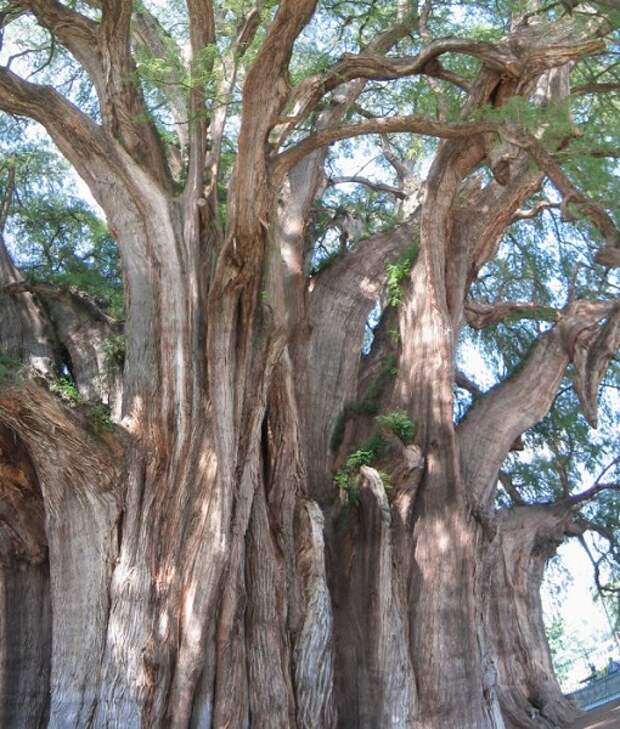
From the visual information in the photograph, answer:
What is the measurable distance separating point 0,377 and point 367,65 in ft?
11.3

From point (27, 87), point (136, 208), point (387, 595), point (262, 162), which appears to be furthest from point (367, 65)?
point (387, 595)

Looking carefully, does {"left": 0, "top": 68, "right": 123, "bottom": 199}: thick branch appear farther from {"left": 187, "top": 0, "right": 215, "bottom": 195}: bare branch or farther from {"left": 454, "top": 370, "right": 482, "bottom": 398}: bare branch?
{"left": 454, "top": 370, "right": 482, "bottom": 398}: bare branch

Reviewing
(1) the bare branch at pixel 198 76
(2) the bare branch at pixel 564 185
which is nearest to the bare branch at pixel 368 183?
(1) the bare branch at pixel 198 76

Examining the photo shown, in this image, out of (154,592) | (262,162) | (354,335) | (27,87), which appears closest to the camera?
(154,592)

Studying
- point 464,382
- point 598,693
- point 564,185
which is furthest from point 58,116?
point 598,693

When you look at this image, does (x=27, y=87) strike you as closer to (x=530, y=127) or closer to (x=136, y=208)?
(x=136, y=208)

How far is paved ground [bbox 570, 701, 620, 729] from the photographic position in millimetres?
7875

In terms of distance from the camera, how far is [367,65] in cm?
683

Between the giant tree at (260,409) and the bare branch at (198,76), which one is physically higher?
the bare branch at (198,76)

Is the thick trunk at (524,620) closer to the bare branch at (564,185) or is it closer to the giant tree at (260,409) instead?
the giant tree at (260,409)

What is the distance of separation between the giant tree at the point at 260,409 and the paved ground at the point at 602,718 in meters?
1.08

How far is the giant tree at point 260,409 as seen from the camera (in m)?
6.25

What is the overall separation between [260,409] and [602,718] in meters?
4.56

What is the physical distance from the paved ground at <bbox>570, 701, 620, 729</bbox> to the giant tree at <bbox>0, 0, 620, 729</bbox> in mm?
1076
